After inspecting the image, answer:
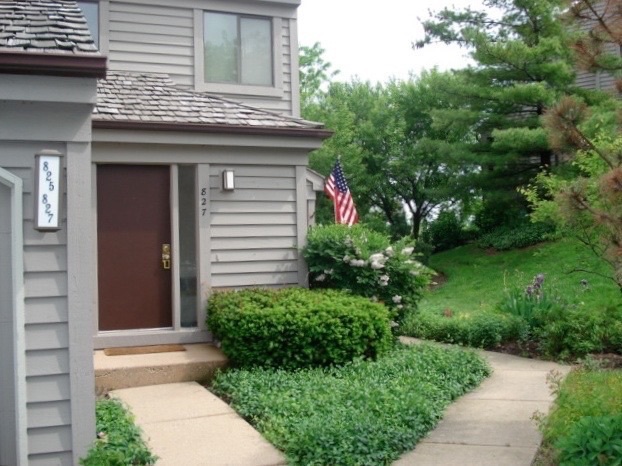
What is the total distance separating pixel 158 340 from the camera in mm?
8758

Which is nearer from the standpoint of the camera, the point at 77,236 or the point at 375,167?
the point at 77,236

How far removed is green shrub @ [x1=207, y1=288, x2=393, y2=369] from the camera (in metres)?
7.74

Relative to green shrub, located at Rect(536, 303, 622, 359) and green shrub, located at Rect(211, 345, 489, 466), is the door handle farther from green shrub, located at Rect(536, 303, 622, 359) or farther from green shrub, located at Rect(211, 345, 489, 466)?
green shrub, located at Rect(536, 303, 622, 359)

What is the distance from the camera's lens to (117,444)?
4883mm

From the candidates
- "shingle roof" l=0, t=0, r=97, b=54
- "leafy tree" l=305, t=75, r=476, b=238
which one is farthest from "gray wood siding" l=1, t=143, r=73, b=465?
"leafy tree" l=305, t=75, r=476, b=238

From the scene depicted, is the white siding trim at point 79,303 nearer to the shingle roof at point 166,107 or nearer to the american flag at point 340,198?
the shingle roof at point 166,107

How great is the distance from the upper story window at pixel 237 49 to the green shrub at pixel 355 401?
5.15m

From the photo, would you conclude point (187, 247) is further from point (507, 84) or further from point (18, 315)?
point (507, 84)

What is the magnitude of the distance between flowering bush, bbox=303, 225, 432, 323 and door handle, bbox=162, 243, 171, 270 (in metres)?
1.77

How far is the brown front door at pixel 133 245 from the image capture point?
28.6 feet

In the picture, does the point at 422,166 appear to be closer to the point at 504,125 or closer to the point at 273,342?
the point at 504,125

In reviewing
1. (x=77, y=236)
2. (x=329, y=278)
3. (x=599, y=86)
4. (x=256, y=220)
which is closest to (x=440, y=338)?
(x=329, y=278)

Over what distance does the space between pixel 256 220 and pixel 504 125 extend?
38.0 feet

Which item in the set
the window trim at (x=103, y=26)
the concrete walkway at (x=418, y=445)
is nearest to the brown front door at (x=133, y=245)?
the concrete walkway at (x=418, y=445)
